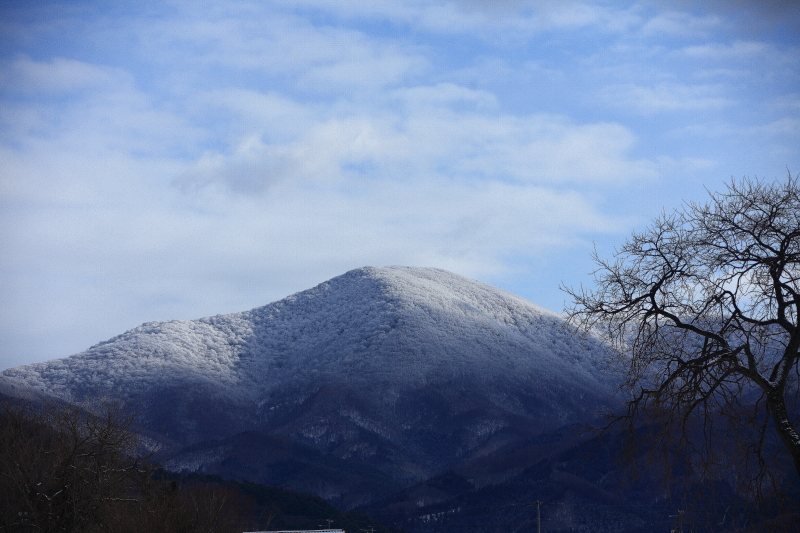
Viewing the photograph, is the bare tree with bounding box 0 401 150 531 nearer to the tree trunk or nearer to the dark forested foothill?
the dark forested foothill

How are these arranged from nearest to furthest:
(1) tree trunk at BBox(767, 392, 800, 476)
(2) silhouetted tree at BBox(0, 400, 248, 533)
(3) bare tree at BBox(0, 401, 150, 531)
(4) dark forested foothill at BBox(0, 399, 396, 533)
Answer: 1. (1) tree trunk at BBox(767, 392, 800, 476)
2. (2) silhouetted tree at BBox(0, 400, 248, 533)
3. (4) dark forested foothill at BBox(0, 399, 396, 533)
4. (3) bare tree at BBox(0, 401, 150, 531)

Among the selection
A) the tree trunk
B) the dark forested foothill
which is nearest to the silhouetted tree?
the dark forested foothill

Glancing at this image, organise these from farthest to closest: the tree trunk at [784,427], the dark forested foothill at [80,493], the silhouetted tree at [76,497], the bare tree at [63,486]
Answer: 1. the bare tree at [63,486]
2. the dark forested foothill at [80,493]
3. the silhouetted tree at [76,497]
4. the tree trunk at [784,427]

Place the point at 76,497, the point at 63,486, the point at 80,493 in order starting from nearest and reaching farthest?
the point at 63,486, the point at 76,497, the point at 80,493

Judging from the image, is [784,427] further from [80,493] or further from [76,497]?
[80,493]

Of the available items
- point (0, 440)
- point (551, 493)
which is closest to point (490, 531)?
point (551, 493)

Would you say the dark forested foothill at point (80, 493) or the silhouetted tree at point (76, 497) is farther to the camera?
the dark forested foothill at point (80, 493)

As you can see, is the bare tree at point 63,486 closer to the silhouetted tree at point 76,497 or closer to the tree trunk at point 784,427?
the silhouetted tree at point 76,497

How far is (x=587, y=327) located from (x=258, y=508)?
110 m

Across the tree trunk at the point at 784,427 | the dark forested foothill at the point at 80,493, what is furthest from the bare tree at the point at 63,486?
the tree trunk at the point at 784,427

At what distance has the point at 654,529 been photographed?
137250mm

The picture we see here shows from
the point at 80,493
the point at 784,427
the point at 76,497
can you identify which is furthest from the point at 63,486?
the point at 784,427

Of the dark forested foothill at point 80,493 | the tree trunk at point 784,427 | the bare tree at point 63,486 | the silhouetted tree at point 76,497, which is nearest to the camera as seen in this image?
the tree trunk at point 784,427

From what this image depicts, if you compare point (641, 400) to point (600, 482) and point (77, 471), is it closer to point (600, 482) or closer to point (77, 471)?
point (77, 471)
